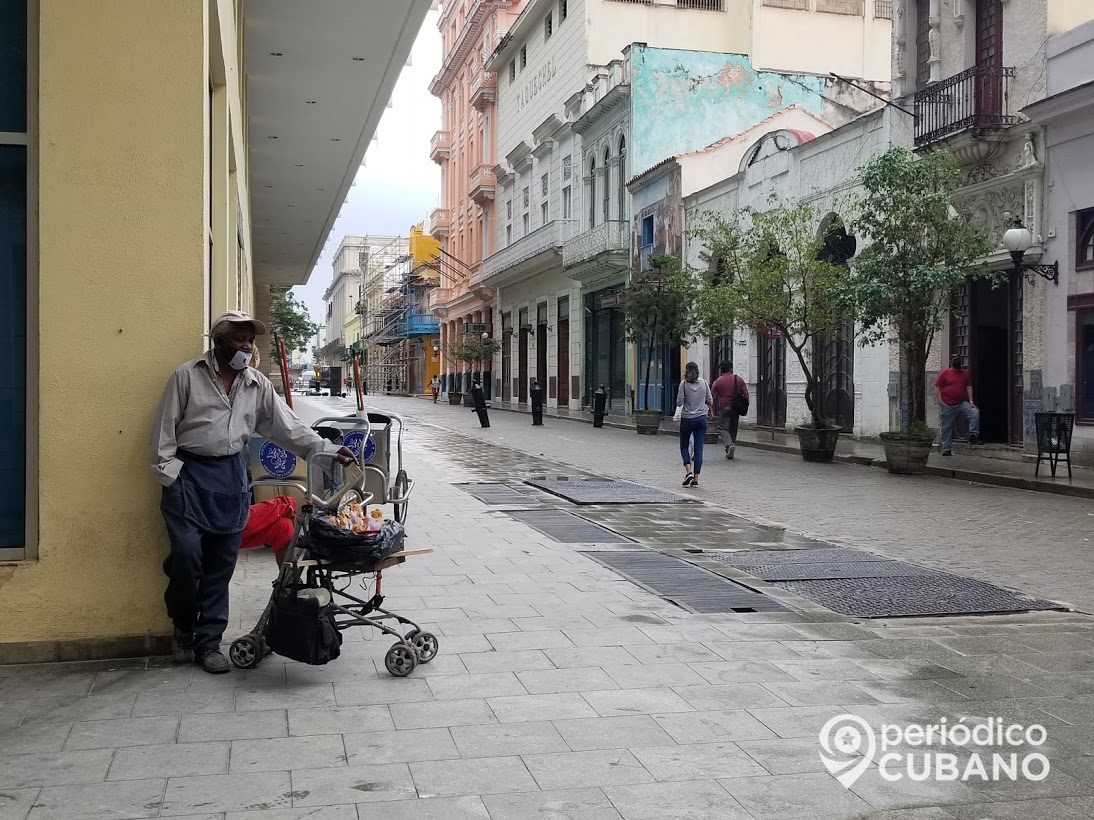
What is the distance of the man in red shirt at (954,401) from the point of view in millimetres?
18391

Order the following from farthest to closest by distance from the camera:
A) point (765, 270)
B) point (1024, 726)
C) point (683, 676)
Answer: point (765, 270) < point (683, 676) < point (1024, 726)

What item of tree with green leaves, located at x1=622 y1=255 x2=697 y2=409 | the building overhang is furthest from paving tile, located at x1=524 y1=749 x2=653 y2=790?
tree with green leaves, located at x1=622 y1=255 x2=697 y2=409

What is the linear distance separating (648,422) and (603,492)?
13573mm

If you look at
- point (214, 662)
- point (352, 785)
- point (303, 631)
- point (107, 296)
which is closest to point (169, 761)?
point (352, 785)

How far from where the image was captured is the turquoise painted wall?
34781mm

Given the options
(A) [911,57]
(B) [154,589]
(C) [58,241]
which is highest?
(A) [911,57]

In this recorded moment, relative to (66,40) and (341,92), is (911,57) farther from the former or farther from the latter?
(66,40)

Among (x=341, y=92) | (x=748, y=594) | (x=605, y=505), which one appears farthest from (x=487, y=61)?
(x=748, y=594)

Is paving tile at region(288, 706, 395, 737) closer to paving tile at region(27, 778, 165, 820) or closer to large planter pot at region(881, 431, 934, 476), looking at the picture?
paving tile at region(27, 778, 165, 820)

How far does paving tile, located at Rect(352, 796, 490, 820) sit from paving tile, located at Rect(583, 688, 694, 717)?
1.09 m

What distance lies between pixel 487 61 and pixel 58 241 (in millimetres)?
48225

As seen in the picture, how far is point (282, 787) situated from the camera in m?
3.79

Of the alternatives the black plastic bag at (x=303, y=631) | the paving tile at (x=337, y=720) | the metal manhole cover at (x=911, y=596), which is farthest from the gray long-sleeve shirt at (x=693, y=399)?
the paving tile at (x=337, y=720)

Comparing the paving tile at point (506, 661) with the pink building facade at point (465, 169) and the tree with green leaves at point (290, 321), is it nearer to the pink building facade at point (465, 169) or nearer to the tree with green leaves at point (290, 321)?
the tree with green leaves at point (290, 321)
